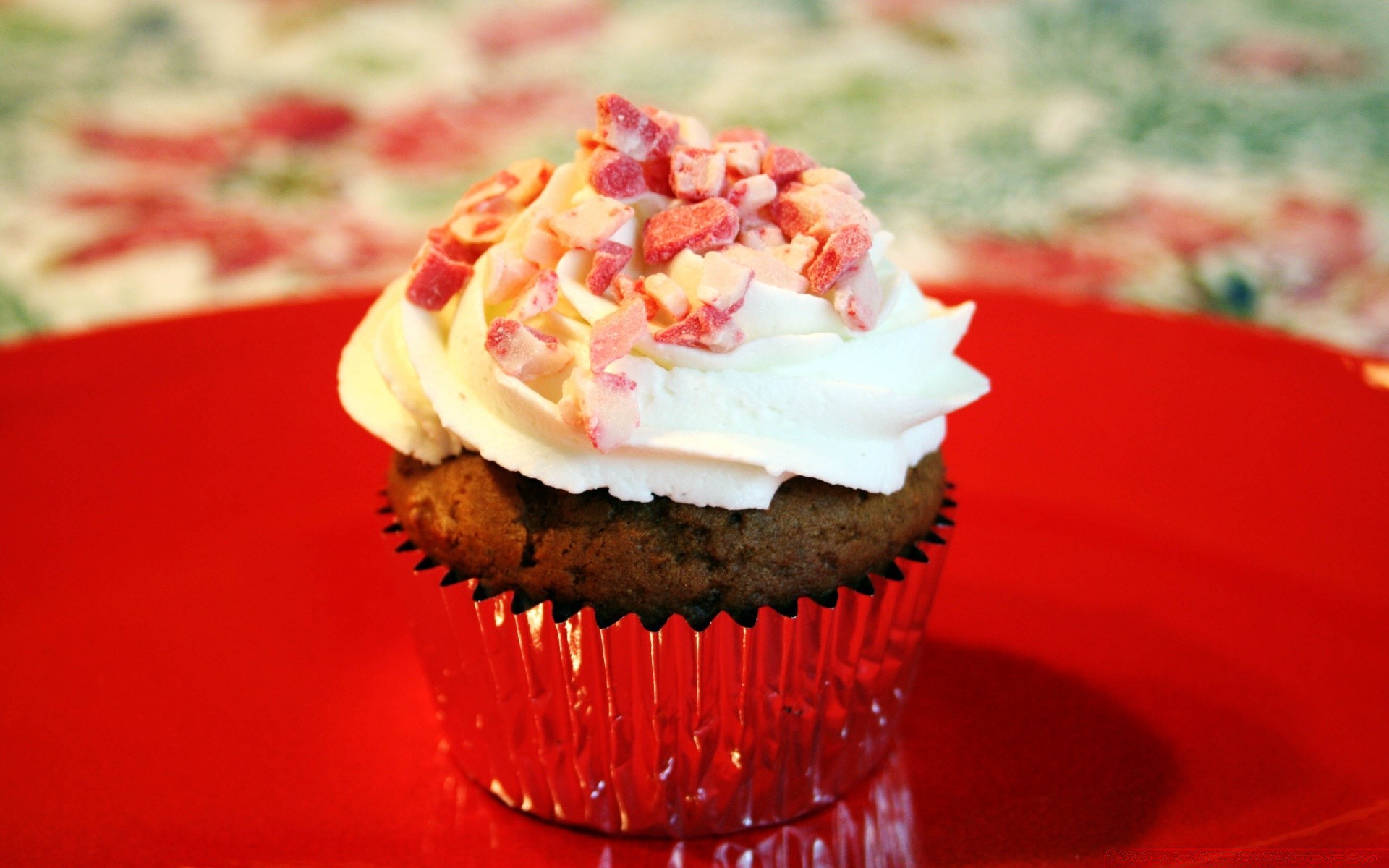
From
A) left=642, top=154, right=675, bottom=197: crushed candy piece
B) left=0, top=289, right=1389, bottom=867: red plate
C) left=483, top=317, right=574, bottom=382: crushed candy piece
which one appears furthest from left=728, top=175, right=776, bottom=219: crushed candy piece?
left=0, top=289, right=1389, bottom=867: red plate

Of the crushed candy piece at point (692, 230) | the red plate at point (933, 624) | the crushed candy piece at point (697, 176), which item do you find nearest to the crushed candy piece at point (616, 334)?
the crushed candy piece at point (692, 230)

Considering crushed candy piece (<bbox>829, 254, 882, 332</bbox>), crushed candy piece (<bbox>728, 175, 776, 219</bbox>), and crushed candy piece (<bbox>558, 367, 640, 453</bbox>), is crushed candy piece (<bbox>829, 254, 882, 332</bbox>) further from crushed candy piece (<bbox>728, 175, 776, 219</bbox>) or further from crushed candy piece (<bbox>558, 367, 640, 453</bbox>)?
crushed candy piece (<bbox>558, 367, 640, 453</bbox>)

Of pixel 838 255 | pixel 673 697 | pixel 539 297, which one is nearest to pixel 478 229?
pixel 539 297

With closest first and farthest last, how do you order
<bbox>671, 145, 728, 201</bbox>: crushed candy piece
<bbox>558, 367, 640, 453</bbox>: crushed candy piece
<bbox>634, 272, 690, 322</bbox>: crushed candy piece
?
<bbox>558, 367, 640, 453</bbox>: crushed candy piece < <bbox>634, 272, 690, 322</bbox>: crushed candy piece < <bbox>671, 145, 728, 201</bbox>: crushed candy piece

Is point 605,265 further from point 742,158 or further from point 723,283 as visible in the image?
point 742,158

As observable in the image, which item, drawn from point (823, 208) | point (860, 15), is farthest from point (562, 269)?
point (860, 15)

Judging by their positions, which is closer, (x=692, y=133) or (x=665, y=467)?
(x=665, y=467)
